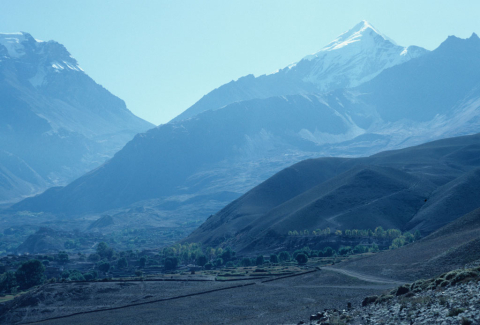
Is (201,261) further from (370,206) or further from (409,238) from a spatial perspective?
(370,206)

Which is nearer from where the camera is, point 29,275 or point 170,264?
point 29,275

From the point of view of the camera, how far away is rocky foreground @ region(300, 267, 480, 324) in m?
25.5

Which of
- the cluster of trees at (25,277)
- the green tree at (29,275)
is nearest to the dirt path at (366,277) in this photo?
the green tree at (29,275)

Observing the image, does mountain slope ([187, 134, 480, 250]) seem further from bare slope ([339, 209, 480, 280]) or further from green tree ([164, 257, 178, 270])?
bare slope ([339, 209, 480, 280])

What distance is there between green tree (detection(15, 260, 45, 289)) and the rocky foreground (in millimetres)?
82125

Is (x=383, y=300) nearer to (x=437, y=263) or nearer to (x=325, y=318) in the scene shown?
(x=325, y=318)

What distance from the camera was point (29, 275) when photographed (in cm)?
10538

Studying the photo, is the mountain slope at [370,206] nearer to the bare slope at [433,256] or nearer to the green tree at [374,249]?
the green tree at [374,249]

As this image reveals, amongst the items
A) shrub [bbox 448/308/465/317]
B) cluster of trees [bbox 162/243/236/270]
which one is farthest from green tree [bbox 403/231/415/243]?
shrub [bbox 448/308/465/317]

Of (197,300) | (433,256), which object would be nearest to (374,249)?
(433,256)

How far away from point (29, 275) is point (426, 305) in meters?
94.2

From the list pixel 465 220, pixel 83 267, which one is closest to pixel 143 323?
pixel 465 220

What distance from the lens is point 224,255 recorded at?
145 metres

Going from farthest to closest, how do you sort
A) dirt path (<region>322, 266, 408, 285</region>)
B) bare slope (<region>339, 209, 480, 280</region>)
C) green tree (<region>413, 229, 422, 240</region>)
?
green tree (<region>413, 229, 422, 240</region>), dirt path (<region>322, 266, 408, 285</region>), bare slope (<region>339, 209, 480, 280</region>)
